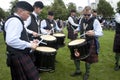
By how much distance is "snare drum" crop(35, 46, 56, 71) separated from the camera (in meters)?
4.80

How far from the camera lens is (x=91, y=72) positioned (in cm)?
703

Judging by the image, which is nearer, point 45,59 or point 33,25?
point 45,59

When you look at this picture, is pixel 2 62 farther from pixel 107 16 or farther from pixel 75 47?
pixel 107 16

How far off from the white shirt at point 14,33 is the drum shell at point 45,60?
3.24ft

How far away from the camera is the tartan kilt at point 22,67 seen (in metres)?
4.02

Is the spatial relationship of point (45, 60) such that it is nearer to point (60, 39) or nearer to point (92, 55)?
point (92, 55)

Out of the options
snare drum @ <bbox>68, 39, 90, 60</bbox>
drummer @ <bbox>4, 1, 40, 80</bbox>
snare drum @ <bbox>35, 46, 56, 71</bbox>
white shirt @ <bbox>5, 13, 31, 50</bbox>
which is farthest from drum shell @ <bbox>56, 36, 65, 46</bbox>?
white shirt @ <bbox>5, 13, 31, 50</bbox>

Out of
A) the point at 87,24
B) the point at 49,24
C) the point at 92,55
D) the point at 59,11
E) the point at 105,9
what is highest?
Answer: the point at 87,24

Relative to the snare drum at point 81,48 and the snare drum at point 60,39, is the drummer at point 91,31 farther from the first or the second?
the snare drum at point 60,39

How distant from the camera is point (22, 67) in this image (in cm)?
408

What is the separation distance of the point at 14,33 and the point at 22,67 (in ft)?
2.12

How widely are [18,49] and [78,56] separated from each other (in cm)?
180

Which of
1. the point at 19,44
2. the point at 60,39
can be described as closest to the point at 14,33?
the point at 19,44

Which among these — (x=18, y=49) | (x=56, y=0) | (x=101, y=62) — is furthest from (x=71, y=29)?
(x=56, y=0)
